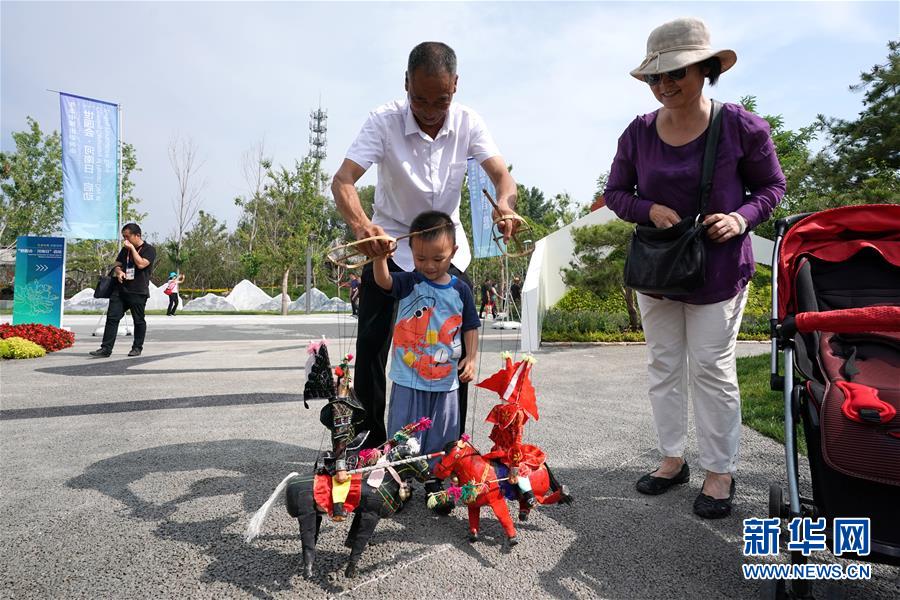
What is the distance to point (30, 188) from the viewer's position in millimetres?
24578

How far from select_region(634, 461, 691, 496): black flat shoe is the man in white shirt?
39.8 inches

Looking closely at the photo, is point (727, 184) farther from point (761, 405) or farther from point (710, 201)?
point (761, 405)

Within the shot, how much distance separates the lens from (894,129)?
749 centimetres

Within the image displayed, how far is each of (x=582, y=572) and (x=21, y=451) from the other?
11.8 ft

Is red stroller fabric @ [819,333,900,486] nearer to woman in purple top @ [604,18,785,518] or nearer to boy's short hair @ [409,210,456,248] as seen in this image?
woman in purple top @ [604,18,785,518]

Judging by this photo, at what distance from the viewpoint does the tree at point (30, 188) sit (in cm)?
2420

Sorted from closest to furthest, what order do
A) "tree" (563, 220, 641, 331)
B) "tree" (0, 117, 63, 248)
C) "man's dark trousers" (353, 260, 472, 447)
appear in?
"man's dark trousers" (353, 260, 472, 447) → "tree" (563, 220, 641, 331) → "tree" (0, 117, 63, 248)

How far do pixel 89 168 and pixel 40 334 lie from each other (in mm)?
5624

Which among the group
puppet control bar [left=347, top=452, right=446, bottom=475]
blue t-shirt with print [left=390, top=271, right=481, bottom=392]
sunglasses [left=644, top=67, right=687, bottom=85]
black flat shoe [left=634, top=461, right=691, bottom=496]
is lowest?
black flat shoe [left=634, top=461, right=691, bottom=496]

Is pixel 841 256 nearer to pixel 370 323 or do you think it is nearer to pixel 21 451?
pixel 370 323

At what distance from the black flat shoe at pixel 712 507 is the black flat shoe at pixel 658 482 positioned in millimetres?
241

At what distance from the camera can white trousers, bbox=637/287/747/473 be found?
106 inches

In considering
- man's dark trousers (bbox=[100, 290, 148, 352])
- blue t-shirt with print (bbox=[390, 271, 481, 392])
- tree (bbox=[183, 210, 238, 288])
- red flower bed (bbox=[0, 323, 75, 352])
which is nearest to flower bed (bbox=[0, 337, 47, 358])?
red flower bed (bbox=[0, 323, 75, 352])

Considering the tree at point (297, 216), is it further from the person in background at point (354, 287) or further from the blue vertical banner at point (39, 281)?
the person in background at point (354, 287)
